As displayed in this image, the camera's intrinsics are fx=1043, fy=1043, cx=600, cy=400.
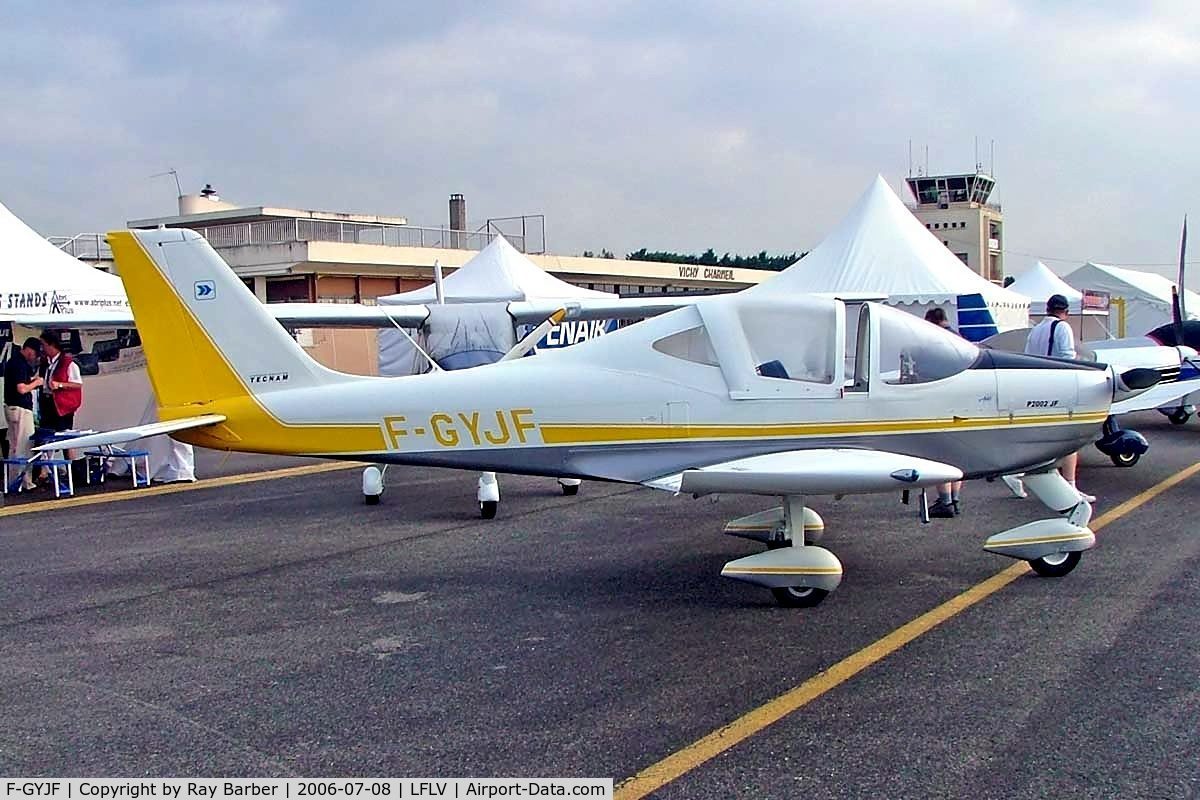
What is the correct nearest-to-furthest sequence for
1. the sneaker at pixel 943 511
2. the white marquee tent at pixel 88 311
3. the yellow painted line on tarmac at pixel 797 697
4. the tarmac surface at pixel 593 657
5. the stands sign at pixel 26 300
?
1. the yellow painted line on tarmac at pixel 797 697
2. the tarmac surface at pixel 593 657
3. the sneaker at pixel 943 511
4. the white marquee tent at pixel 88 311
5. the stands sign at pixel 26 300

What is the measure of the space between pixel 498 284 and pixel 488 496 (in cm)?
1099

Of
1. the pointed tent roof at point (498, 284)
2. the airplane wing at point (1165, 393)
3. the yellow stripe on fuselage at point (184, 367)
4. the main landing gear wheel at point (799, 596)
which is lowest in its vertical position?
the main landing gear wheel at point (799, 596)

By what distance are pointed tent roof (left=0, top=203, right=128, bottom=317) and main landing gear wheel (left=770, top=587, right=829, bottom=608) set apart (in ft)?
33.2

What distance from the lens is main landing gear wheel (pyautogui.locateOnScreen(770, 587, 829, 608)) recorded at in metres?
5.83

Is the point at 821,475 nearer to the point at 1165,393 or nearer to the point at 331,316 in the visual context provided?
the point at 1165,393

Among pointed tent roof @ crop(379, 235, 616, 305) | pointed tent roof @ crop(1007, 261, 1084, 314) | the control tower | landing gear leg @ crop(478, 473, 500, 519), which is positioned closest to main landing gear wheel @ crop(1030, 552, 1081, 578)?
landing gear leg @ crop(478, 473, 500, 519)

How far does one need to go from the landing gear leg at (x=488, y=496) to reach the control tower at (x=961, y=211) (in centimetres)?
6242

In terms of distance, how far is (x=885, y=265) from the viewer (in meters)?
17.7

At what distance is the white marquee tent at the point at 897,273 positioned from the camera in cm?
1666

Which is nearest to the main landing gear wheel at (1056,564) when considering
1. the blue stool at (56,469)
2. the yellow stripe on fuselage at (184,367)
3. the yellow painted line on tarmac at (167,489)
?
the yellow stripe on fuselage at (184,367)

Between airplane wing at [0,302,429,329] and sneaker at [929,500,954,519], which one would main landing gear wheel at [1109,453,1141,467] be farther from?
airplane wing at [0,302,429,329]

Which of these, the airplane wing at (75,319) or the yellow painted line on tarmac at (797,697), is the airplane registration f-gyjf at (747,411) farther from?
the airplane wing at (75,319)

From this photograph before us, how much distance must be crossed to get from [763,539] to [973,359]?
1898 mm

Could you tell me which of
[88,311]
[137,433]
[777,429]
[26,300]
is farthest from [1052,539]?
[26,300]
